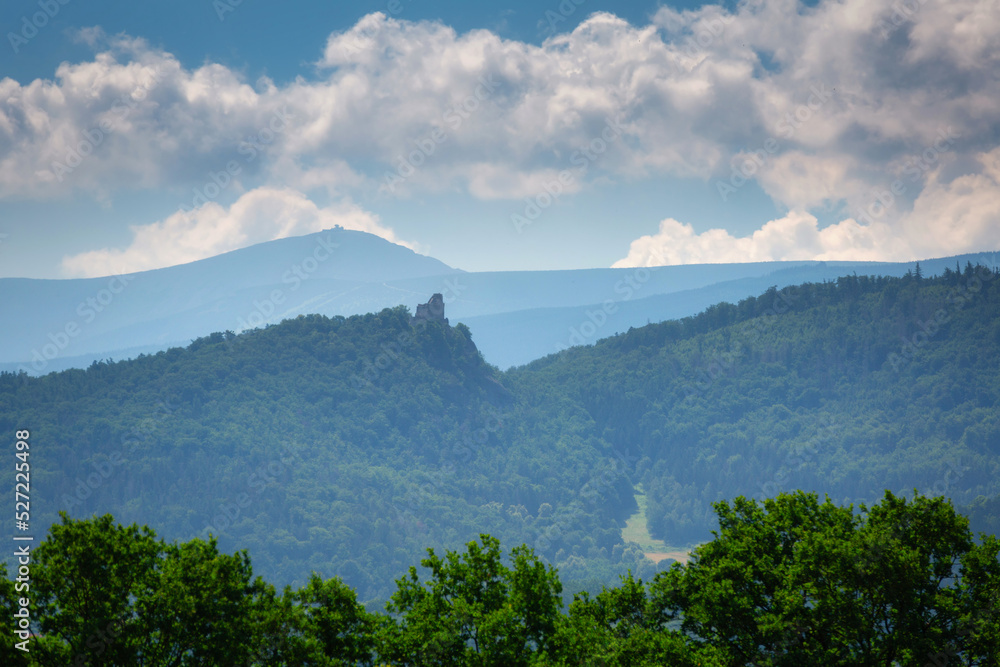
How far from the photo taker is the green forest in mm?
24156

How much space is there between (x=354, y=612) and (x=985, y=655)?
63.8ft

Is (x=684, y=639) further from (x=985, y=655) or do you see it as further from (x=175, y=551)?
(x=175, y=551)

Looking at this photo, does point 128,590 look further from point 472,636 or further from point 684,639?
point 684,639

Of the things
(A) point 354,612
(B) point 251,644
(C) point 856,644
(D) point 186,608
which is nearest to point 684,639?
(C) point 856,644

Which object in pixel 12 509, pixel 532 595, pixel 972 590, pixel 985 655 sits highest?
pixel 532 595

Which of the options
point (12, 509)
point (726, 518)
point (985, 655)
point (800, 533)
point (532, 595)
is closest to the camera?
point (985, 655)

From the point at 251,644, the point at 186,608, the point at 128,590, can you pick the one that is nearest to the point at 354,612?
the point at 251,644

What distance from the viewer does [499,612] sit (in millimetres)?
24156

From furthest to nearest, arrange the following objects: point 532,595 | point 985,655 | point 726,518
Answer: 1. point 726,518
2. point 532,595
3. point 985,655

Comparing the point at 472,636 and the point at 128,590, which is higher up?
the point at 128,590

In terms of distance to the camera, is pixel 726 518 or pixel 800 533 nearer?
pixel 800 533

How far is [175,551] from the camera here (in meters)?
26.8

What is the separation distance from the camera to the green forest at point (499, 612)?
24.2 metres

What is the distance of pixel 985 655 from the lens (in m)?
24.1
